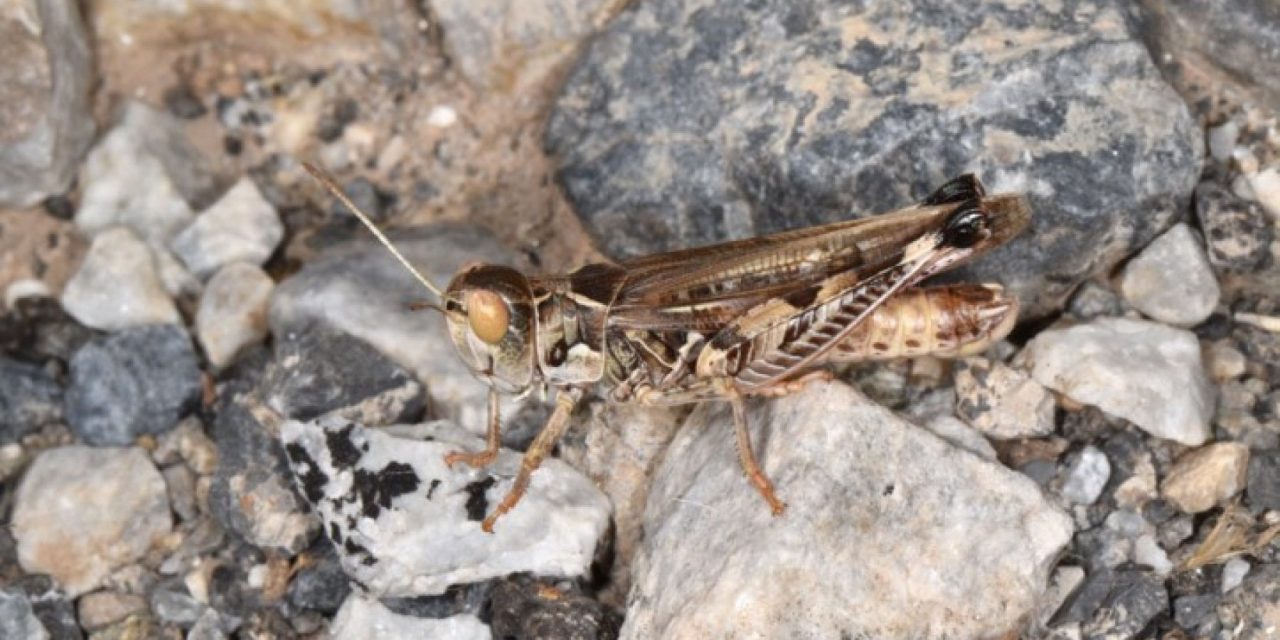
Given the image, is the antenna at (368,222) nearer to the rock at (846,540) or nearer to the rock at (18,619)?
the rock at (846,540)

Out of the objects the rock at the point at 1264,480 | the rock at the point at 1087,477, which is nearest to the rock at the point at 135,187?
the rock at the point at 1087,477

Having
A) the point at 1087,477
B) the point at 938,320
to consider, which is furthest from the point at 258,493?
the point at 1087,477

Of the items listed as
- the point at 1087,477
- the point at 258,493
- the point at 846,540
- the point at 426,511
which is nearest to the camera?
the point at 846,540

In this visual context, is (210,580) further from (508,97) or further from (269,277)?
(508,97)

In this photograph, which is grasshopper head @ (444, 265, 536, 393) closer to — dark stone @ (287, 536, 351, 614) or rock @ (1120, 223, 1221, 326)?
dark stone @ (287, 536, 351, 614)

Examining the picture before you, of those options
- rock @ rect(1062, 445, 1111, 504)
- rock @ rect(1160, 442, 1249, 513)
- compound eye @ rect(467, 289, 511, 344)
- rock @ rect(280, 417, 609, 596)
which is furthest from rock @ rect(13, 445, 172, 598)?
rock @ rect(1160, 442, 1249, 513)

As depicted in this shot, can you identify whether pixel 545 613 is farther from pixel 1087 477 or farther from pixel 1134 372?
pixel 1134 372

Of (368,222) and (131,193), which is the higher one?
(368,222)

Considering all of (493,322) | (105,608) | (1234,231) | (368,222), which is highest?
(368,222)
